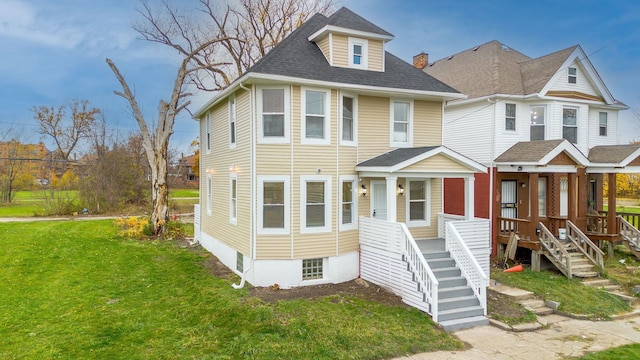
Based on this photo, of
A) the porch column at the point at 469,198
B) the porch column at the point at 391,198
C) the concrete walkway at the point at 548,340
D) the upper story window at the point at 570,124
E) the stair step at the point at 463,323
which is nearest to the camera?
the concrete walkway at the point at 548,340

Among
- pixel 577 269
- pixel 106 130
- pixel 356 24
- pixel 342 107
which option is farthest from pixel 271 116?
pixel 106 130

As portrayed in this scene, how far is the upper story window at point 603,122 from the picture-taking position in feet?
54.3

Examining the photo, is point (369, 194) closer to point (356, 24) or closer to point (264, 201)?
point (264, 201)

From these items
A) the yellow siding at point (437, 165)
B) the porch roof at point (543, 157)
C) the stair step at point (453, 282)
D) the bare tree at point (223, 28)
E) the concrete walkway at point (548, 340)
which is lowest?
the concrete walkway at point (548, 340)

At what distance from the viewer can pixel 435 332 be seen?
26.0ft

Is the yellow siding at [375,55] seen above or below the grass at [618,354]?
above

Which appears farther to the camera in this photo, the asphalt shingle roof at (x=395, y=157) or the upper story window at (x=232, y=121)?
the upper story window at (x=232, y=121)

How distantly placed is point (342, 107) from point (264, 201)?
3693 mm

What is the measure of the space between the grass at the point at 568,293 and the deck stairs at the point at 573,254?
17.7 inches

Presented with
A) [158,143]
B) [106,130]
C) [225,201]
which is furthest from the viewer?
[106,130]

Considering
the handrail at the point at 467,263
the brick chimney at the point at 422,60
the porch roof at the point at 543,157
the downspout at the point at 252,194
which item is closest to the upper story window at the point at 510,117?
the porch roof at the point at 543,157

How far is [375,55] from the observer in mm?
12109

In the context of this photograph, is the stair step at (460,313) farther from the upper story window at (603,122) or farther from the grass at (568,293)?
the upper story window at (603,122)

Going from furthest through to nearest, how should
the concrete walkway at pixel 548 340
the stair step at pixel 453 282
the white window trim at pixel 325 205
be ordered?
the white window trim at pixel 325 205 < the stair step at pixel 453 282 < the concrete walkway at pixel 548 340
